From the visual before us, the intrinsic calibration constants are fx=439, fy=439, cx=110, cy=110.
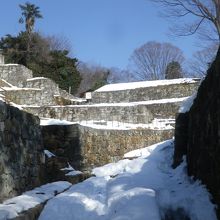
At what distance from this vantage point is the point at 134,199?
20.2 feet

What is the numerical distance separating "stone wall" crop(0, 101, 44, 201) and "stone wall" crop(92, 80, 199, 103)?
64.1ft

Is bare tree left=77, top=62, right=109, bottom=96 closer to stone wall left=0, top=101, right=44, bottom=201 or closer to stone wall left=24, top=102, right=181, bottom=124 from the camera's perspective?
stone wall left=24, top=102, right=181, bottom=124

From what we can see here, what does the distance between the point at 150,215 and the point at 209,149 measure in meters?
1.27

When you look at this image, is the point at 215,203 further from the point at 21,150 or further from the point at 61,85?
the point at 61,85

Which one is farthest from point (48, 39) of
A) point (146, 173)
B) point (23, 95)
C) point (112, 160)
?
point (146, 173)

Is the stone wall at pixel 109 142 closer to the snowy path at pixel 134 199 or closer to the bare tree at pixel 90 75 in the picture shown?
the snowy path at pixel 134 199

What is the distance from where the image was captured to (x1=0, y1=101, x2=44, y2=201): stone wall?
6.12 m

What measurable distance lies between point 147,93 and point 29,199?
22.0 m

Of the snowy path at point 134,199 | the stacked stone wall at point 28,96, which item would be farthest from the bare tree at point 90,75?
the snowy path at point 134,199

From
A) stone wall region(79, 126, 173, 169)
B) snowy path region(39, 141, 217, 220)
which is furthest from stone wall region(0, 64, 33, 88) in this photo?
snowy path region(39, 141, 217, 220)

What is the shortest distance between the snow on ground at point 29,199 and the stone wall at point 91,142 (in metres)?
1.72

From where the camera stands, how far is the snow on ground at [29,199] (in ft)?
16.4

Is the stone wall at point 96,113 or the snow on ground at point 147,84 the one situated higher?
the snow on ground at point 147,84

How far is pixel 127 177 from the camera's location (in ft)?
27.0
